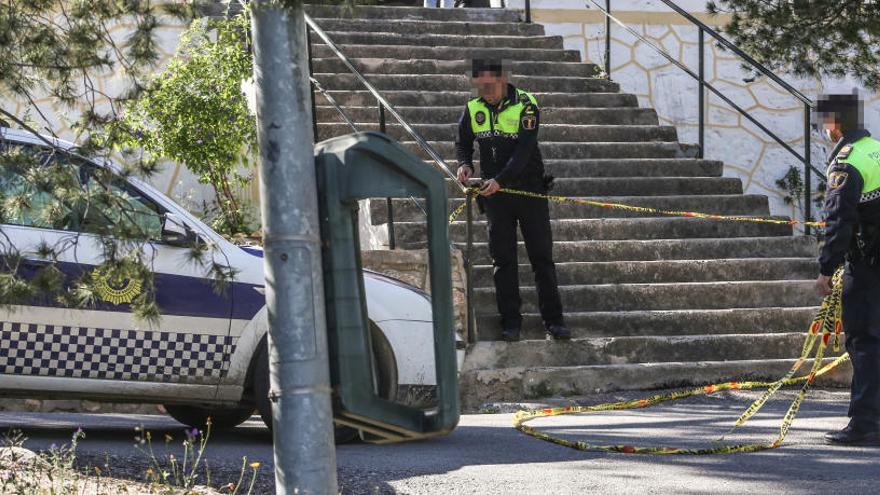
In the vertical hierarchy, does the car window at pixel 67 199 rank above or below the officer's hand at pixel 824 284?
above

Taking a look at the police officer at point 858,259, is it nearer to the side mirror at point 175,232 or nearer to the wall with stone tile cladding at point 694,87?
the side mirror at point 175,232

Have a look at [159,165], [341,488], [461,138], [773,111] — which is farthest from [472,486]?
[773,111]

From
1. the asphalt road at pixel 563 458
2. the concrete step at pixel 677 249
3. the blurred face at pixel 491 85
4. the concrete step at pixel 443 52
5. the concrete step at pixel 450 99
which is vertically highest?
the concrete step at pixel 443 52

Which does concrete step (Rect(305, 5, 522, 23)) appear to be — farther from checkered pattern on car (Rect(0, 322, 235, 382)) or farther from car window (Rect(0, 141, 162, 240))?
car window (Rect(0, 141, 162, 240))

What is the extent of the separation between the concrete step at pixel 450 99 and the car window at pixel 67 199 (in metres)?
7.41

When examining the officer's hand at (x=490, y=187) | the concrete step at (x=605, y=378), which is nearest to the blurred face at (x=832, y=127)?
the officer's hand at (x=490, y=187)

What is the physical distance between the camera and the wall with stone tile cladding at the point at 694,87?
51.3ft

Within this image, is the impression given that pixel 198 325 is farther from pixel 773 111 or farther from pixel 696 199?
pixel 773 111

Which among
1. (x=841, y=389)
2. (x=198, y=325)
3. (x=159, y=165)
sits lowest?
(x=841, y=389)

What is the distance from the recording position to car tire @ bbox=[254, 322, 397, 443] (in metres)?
7.16

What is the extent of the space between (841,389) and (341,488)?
5115 millimetres

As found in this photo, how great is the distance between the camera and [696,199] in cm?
1215

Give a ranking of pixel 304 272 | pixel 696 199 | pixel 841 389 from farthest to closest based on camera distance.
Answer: pixel 696 199 → pixel 841 389 → pixel 304 272

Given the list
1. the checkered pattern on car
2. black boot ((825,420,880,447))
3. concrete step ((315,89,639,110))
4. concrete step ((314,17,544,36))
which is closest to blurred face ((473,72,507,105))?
concrete step ((315,89,639,110))
